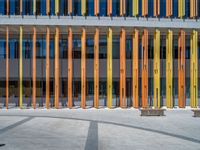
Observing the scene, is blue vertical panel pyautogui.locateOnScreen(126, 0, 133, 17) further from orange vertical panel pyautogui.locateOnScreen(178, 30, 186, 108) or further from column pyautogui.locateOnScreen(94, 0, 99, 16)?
orange vertical panel pyautogui.locateOnScreen(178, 30, 186, 108)

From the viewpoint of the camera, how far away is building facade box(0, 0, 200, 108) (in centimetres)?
3050

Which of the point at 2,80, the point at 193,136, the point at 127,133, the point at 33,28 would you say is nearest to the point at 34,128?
the point at 127,133

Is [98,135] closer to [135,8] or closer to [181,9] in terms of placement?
[135,8]

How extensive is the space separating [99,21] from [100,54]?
14.7 feet

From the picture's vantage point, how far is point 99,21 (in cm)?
3038

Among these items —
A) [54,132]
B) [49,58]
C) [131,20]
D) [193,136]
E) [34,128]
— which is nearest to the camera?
[193,136]

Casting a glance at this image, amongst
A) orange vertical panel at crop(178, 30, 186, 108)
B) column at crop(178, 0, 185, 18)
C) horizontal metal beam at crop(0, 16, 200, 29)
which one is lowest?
orange vertical panel at crop(178, 30, 186, 108)

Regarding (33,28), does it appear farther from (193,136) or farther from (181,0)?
(193,136)

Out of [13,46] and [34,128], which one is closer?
[34,128]

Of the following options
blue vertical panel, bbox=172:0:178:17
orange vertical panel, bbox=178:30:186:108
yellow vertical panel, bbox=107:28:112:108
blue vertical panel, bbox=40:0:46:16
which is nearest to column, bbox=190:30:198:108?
orange vertical panel, bbox=178:30:186:108

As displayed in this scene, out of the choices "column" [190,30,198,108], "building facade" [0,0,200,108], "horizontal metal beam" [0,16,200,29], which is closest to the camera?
"horizontal metal beam" [0,16,200,29]

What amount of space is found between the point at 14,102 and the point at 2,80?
7.41ft

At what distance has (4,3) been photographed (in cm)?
3347

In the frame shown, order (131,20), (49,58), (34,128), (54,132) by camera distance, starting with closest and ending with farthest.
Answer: (54,132), (34,128), (131,20), (49,58)
